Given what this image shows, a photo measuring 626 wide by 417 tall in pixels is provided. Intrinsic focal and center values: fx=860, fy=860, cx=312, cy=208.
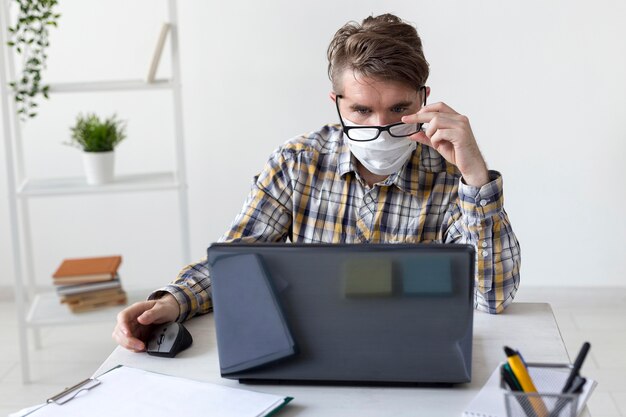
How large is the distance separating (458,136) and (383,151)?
0.21 meters

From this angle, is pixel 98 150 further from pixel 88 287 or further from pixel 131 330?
pixel 131 330

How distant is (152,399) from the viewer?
1.21 m

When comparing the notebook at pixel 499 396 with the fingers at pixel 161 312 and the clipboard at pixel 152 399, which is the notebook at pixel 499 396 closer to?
the clipboard at pixel 152 399

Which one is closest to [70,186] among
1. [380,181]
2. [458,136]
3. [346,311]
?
[380,181]

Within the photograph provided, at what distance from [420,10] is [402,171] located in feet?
5.65

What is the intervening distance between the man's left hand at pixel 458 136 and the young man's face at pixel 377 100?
0.13 m

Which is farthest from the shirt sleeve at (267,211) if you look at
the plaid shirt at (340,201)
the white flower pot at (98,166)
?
the white flower pot at (98,166)

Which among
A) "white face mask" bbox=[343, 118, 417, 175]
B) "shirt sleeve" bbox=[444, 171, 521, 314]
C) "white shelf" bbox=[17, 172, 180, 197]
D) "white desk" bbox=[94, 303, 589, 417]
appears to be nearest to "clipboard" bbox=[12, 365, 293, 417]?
"white desk" bbox=[94, 303, 589, 417]

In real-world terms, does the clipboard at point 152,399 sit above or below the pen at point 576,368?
below

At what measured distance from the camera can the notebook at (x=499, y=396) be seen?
1126mm

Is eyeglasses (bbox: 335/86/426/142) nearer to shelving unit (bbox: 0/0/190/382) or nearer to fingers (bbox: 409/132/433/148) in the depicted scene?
fingers (bbox: 409/132/433/148)

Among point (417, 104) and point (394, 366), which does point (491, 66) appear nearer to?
point (417, 104)

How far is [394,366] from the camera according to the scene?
1.21 meters

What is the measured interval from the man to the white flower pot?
128cm
